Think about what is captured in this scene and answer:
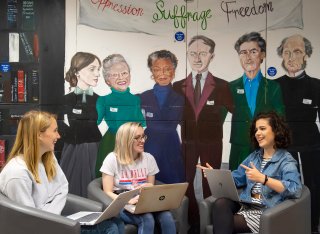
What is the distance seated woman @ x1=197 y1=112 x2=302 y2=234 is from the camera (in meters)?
3.32

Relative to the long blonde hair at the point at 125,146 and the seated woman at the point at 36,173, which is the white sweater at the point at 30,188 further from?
the long blonde hair at the point at 125,146

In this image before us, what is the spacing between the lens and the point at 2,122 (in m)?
4.34

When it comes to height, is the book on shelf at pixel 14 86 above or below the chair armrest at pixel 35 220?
above

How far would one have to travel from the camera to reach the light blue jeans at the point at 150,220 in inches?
134

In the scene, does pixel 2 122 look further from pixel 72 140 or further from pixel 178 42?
pixel 178 42

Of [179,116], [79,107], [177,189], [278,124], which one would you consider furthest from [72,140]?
[278,124]

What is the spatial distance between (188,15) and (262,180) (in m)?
1.86

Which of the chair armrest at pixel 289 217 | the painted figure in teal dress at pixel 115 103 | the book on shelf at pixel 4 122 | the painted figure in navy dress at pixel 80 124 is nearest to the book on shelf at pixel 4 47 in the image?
the book on shelf at pixel 4 122

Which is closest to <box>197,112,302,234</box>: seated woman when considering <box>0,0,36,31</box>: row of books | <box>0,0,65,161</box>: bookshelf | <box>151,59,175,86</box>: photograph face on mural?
<box>151,59,175,86</box>: photograph face on mural

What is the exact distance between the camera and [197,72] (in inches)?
174

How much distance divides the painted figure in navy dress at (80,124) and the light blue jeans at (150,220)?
103cm

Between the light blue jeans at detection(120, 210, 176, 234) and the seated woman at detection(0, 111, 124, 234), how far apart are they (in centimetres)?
29

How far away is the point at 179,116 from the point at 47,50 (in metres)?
1.40

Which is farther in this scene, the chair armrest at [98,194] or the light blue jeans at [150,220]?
the chair armrest at [98,194]
